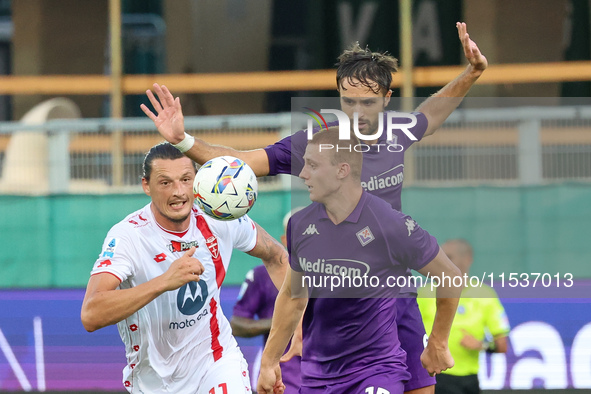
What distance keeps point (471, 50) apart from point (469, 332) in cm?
270

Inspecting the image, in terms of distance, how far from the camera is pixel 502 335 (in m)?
7.21

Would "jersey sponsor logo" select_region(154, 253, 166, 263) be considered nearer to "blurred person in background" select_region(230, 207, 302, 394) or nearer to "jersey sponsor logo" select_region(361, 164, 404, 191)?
"jersey sponsor logo" select_region(361, 164, 404, 191)

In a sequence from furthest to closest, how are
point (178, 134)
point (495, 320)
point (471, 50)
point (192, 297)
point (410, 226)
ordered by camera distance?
Answer: point (495, 320), point (192, 297), point (471, 50), point (178, 134), point (410, 226)

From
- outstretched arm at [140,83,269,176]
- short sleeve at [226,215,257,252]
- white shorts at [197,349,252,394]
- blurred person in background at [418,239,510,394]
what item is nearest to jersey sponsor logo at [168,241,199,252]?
short sleeve at [226,215,257,252]

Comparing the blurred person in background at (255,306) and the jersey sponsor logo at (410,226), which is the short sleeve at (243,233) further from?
the jersey sponsor logo at (410,226)

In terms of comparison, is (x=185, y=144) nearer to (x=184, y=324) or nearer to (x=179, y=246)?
(x=179, y=246)

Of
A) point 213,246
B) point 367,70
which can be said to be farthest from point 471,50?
point 213,246

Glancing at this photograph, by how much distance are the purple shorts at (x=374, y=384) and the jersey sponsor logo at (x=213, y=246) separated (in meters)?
1.21

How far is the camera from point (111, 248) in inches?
203

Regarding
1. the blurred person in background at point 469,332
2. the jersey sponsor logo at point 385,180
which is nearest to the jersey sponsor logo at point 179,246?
the jersey sponsor logo at point 385,180

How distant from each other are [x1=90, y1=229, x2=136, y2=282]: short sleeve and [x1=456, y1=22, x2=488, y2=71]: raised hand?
7.89 ft

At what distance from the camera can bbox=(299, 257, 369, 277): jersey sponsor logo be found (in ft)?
15.9

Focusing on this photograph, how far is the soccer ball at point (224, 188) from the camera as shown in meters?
4.91

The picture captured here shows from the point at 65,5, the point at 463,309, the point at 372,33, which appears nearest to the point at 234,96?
the point at 372,33
